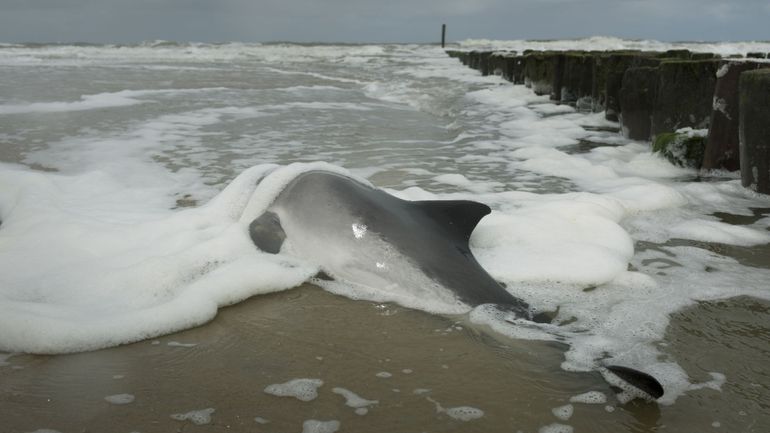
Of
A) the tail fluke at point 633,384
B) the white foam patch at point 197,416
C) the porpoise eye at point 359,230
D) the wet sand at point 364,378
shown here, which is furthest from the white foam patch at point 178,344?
the tail fluke at point 633,384

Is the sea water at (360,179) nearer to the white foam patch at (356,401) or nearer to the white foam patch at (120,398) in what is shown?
the white foam patch at (120,398)

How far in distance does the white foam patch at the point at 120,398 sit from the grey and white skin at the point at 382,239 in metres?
1.14

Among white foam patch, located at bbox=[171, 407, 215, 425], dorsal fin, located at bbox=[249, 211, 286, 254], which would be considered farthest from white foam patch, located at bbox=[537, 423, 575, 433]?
dorsal fin, located at bbox=[249, 211, 286, 254]

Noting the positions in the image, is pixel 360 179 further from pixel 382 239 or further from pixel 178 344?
pixel 178 344

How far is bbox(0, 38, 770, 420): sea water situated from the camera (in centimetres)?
243

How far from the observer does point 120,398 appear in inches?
73.5

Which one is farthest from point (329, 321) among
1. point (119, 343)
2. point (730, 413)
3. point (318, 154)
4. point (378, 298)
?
point (318, 154)

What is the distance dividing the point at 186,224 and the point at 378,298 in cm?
131

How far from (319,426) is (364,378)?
11.7 inches

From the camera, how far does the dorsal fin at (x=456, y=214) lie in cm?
298

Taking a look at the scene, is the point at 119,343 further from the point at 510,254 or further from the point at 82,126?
the point at 82,126

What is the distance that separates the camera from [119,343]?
7.34 feet

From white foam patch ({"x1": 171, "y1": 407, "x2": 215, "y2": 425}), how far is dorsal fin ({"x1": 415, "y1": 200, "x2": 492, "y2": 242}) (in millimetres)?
1479

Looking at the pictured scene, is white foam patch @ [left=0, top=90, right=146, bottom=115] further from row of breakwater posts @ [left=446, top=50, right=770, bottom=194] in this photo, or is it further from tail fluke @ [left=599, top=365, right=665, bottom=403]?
tail fluke @ [left=599, top=365, right=665, bottom=403]
